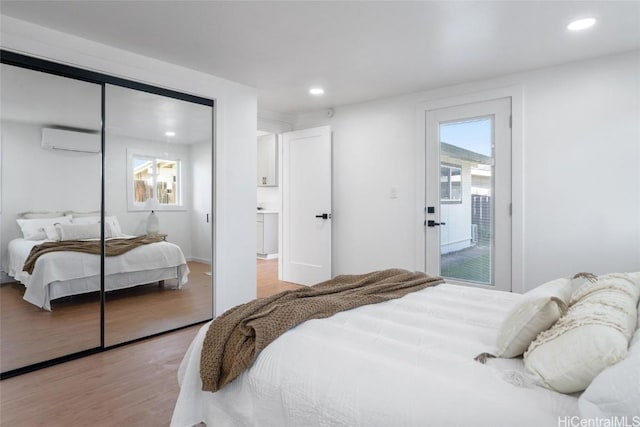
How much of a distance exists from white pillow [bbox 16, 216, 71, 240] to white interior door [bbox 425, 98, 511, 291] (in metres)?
3.41

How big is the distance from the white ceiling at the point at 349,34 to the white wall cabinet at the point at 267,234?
3.88m

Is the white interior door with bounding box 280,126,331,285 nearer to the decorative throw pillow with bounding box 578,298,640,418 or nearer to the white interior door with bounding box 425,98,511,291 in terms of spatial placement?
the white interior door with bounding box 425,98,511,291

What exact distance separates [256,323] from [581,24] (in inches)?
115

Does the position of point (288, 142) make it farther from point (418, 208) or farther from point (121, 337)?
point (121, 337)

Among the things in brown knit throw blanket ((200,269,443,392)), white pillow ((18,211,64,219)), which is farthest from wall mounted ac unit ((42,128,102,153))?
brown knit throw blanket ((200,269,443,392))

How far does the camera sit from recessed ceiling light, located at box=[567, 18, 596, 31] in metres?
2.51

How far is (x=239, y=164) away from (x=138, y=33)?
1456 mm

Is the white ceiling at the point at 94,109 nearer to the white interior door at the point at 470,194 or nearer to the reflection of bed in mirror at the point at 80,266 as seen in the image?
the reflection of bed in mirror at the point at 80,266

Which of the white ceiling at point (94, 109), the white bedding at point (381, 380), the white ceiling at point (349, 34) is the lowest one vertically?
the white bedding at point (381, 380)

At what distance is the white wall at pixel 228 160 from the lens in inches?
123

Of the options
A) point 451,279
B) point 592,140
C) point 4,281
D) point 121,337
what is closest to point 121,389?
point 121,337

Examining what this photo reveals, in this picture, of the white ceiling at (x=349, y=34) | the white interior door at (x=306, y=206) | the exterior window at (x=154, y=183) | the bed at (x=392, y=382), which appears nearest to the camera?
the bed at (x=392, y=382)
